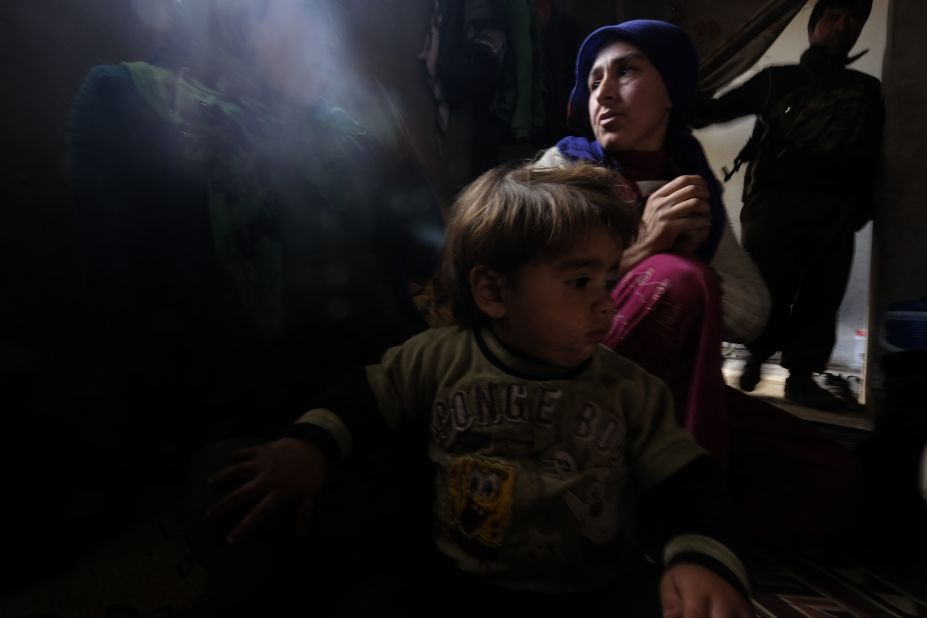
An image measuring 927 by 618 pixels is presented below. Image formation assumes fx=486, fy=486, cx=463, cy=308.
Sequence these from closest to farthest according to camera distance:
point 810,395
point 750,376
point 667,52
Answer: point 667,52, point 810,395, point 750,376

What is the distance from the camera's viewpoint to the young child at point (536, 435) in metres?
0.53

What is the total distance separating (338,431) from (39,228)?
81 centimetres

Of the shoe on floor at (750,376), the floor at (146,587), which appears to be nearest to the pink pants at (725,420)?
the floor at (146,587)

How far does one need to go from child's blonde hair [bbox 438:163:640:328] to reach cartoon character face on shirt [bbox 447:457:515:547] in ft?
0.65

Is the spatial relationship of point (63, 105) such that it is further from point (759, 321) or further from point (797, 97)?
point (797, 97)

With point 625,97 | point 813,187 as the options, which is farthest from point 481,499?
point 813,187

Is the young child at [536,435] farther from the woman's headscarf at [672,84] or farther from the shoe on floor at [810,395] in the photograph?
the shoe on floor at [810,395]

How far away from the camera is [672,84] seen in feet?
3.64

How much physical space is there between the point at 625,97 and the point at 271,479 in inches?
40.8

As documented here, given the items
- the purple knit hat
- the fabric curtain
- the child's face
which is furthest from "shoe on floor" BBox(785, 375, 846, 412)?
the child's face

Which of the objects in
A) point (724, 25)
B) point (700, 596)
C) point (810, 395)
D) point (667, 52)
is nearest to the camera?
point (700, 596)

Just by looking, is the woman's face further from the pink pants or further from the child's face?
the child's face

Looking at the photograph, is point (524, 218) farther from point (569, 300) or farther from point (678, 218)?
point (678, 218)

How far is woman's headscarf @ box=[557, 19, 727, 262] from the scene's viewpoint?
1.07 metres
